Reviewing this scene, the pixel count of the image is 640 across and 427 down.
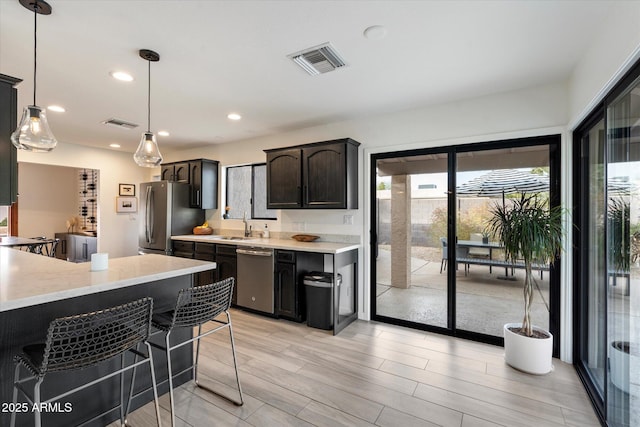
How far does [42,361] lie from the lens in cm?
133

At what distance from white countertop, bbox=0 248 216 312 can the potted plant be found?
2476 mm

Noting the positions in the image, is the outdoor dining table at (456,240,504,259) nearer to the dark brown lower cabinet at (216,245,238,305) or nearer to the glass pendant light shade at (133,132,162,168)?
the dark brown lower cabinet at (216,245,238,305)

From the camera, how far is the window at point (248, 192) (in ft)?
16.0

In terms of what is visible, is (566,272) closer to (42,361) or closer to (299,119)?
(299,119)

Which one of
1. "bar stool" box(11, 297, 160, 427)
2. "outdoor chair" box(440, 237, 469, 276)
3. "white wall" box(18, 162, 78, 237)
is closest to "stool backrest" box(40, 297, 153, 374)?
"bar stool" box(11, 297, 160, 427)

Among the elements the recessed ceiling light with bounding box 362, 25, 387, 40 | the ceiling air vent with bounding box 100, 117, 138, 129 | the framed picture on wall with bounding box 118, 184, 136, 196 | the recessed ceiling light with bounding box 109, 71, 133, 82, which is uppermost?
the ceiling air vent with bounding box 100, 117, 138, 129

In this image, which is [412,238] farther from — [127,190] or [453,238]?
[127,190]

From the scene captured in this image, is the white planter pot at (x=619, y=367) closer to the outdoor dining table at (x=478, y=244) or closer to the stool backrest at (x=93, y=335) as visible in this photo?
the outdoor dining table at (x=478, y=244)

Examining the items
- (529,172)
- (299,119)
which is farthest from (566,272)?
(299,119)

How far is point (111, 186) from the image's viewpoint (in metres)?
5.73

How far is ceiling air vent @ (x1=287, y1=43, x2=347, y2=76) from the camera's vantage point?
2225 millimetres

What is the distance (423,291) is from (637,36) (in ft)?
9.09

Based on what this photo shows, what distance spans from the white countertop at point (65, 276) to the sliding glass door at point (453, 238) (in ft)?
7.52

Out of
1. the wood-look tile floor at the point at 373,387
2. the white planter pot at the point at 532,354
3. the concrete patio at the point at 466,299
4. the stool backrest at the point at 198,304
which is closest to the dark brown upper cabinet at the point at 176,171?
the wood-look tile floor at the point at 373,387
